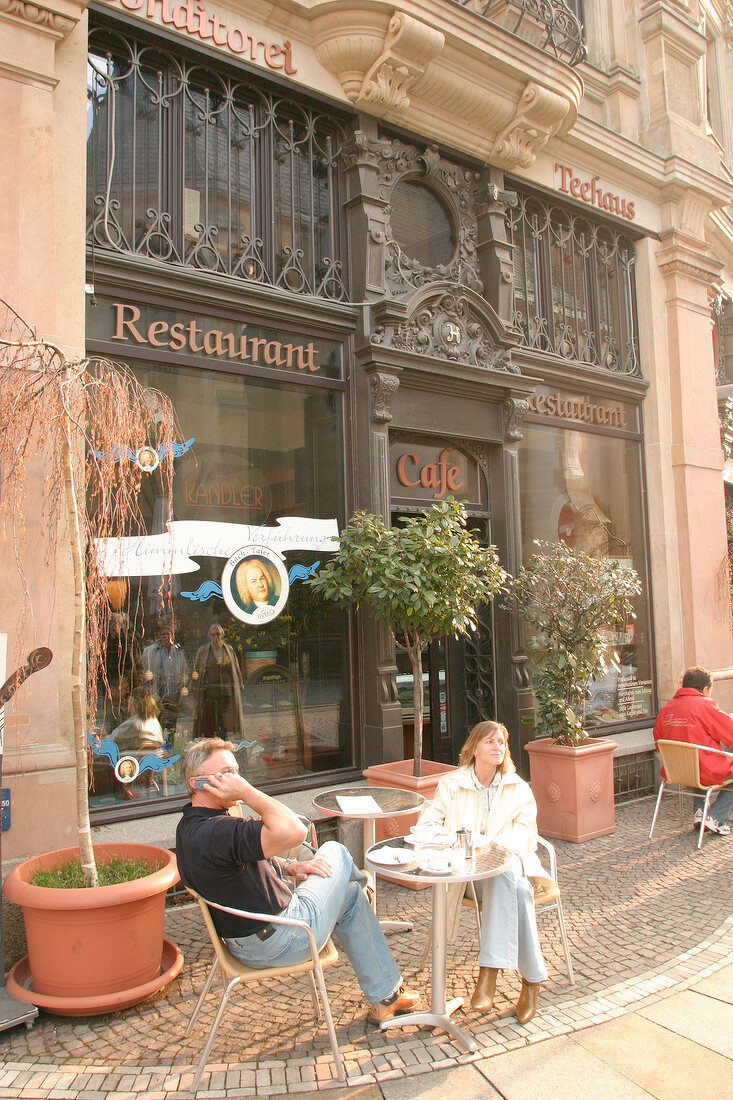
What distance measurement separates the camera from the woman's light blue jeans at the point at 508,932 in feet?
13.0

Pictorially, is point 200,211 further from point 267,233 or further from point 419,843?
point 419,843

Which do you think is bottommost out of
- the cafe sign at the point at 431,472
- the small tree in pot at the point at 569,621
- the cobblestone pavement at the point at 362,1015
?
the cobblestone pavement at the point at 362,1015

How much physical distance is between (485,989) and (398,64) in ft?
24.1

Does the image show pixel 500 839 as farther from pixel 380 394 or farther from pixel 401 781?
pixel 380 394

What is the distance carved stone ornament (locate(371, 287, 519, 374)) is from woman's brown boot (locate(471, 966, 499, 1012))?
5.16 m

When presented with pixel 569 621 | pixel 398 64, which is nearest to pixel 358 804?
pixel 569 621

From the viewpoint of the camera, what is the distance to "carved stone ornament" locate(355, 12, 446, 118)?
7.31 meters

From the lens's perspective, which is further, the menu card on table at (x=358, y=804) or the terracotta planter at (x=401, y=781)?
the terracotta planter at (x=401, y=781)

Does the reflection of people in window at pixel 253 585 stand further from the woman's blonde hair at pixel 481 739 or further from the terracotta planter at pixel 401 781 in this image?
the woman's blonde hair at pixel 481 739

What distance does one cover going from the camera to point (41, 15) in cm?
557

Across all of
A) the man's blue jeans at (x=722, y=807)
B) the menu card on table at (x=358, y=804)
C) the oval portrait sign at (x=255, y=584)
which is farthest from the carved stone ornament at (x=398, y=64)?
the man's blue jeans at (x=722, y=807)

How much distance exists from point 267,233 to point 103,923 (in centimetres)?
551

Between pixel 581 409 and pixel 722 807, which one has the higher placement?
pixel 581 409

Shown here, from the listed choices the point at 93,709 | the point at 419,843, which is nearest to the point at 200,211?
the point at 93,709
